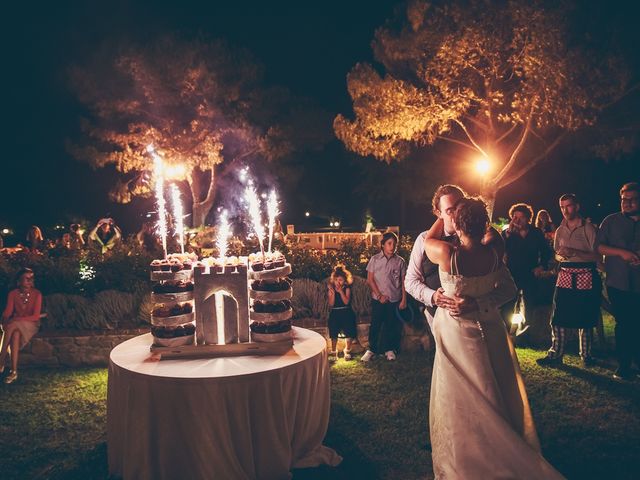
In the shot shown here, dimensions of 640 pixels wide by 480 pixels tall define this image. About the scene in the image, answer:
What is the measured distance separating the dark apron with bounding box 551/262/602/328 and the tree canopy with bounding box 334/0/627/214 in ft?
22.4

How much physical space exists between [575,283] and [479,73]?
26.8 ft

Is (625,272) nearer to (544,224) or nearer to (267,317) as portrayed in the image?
(267,317)

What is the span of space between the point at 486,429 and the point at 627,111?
601 inches

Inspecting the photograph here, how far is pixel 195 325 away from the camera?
3998 millimetres

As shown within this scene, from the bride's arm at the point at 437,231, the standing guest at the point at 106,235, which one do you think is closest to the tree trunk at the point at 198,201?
the standing guest at the point at 106,235

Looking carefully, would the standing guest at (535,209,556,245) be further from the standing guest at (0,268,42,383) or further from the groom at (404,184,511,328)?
the standing guest at (0,268,42,383)

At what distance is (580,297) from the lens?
6.21m

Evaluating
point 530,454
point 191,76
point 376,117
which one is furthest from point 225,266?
point 191,76

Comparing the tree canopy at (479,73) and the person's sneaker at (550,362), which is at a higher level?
the tree canopy at (479,73)

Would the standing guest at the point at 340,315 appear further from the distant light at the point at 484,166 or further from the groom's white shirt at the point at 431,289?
the distant light at the point at 484,166

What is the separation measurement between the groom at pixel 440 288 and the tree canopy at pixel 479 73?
29.7 feet

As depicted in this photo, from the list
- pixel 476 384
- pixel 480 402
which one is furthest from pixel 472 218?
pixel 480 402

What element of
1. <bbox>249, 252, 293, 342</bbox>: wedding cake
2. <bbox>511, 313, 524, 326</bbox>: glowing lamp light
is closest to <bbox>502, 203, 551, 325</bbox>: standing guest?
<bbox>511, 313, 524, 326</bbox>: glowing lamp light

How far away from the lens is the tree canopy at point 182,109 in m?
18.9
